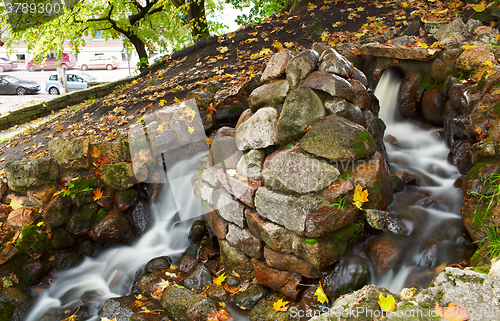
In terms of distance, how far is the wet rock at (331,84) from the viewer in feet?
11.4

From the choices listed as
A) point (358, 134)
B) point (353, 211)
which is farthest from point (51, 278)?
point (358, 134)

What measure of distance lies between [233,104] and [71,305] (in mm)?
3630

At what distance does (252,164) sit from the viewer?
148 inches

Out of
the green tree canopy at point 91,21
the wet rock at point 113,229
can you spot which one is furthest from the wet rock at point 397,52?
the green tree canopy at point 91,21

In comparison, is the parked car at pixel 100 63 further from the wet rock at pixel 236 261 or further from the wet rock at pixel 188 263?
the wet rock at pixel 236 261

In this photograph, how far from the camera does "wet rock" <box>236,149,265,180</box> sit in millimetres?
3736

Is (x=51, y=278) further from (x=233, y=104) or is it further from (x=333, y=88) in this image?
(x=333, y=88)

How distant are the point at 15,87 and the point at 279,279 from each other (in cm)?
2167

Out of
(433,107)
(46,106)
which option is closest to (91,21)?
(46,106)

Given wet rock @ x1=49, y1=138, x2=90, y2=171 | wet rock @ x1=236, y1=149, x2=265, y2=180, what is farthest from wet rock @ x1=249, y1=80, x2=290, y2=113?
wet rock @ x1=49, y1=138, x2=90, y2=171

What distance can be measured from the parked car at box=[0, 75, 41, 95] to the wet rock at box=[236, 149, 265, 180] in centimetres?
2051

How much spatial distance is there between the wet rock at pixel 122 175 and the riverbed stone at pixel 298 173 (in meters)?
2.50

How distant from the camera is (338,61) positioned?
11.8 ft

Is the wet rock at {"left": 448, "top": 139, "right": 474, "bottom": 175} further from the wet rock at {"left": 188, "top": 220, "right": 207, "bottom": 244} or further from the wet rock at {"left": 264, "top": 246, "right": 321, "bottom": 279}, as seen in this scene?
the wet rock at {"left": 188, "top": 220, "right": 207, "bottom": 244}
